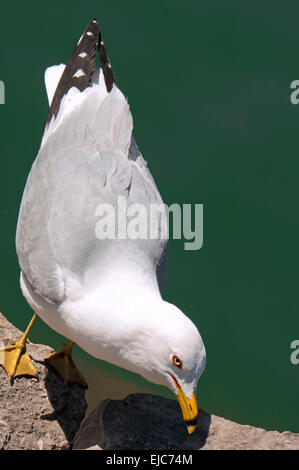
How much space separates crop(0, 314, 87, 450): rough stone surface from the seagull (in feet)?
0.26

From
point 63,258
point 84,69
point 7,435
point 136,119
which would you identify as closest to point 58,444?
point 7,435

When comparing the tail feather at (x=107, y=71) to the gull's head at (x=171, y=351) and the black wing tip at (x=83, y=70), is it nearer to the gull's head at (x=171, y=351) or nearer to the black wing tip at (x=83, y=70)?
the black wing tip at (x=83, y=70)

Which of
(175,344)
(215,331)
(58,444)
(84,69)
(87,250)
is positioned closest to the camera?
(175,344)

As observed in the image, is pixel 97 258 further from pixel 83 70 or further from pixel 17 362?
pixel 83 70

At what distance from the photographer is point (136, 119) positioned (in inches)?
242

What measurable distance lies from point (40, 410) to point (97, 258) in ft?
3.45

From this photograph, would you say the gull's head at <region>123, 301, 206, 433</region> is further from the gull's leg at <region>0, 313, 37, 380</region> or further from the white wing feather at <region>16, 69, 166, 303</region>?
the gull's leg at <region>0, 313, 37, 380</region>

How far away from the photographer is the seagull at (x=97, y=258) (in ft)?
11.2

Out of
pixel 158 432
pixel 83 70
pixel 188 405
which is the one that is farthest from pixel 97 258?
pixel 83 70

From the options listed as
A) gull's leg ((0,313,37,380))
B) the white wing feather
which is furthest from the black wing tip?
gull's leg ((0,313,37,380))

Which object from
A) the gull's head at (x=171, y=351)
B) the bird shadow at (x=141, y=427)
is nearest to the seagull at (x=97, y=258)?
the gull's head at (x=171, y=351)
